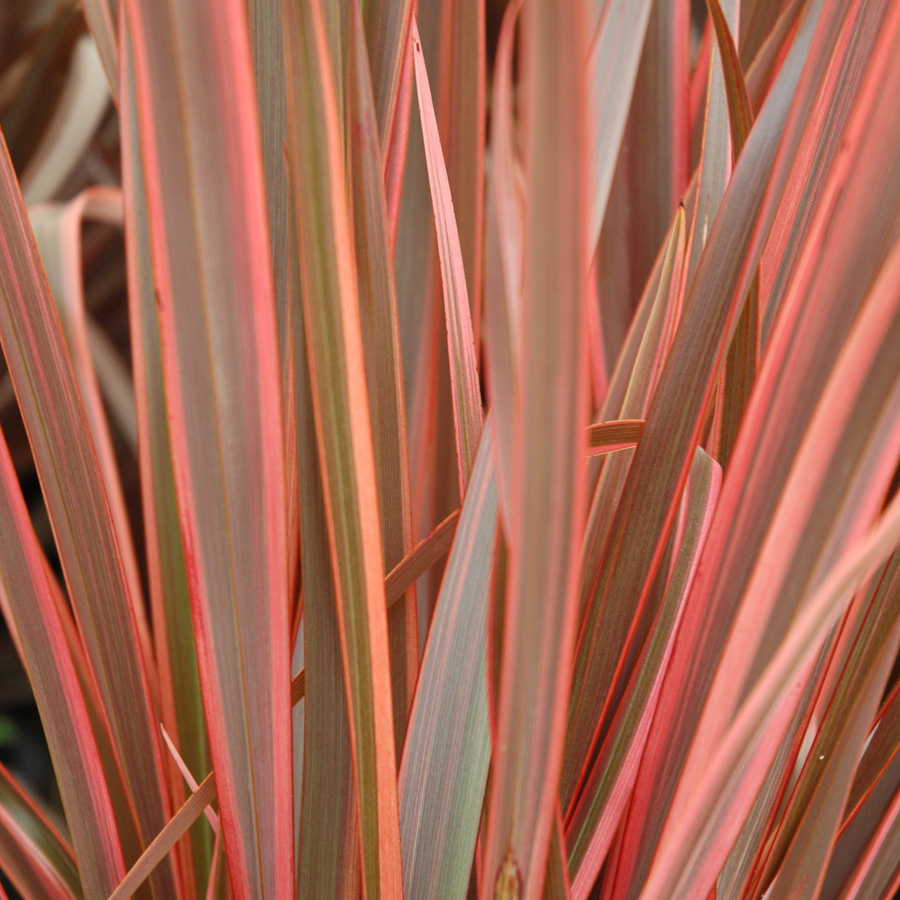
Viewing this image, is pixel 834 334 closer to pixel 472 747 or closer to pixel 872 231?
pixel 872 231

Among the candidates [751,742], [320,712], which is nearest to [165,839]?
[320,712]

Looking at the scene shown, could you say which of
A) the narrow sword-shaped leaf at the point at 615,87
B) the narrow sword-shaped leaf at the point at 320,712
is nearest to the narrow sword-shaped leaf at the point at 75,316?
the narrow sword-shaped leaf at the point at 320,712

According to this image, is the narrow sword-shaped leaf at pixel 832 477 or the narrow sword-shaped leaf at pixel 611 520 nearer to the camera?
the narrow sword-shaped leaf at pixel 832 477

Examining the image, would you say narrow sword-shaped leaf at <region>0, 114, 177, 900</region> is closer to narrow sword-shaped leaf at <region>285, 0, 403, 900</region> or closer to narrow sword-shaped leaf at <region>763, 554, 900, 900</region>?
narrow sword-shaped leaf at <region>285, 0, 403, 900</region>

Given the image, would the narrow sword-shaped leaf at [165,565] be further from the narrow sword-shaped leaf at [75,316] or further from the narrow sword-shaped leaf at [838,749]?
the narrow sword-shaped leaf at [838,749]

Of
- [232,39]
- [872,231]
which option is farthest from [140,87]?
[872,231]
